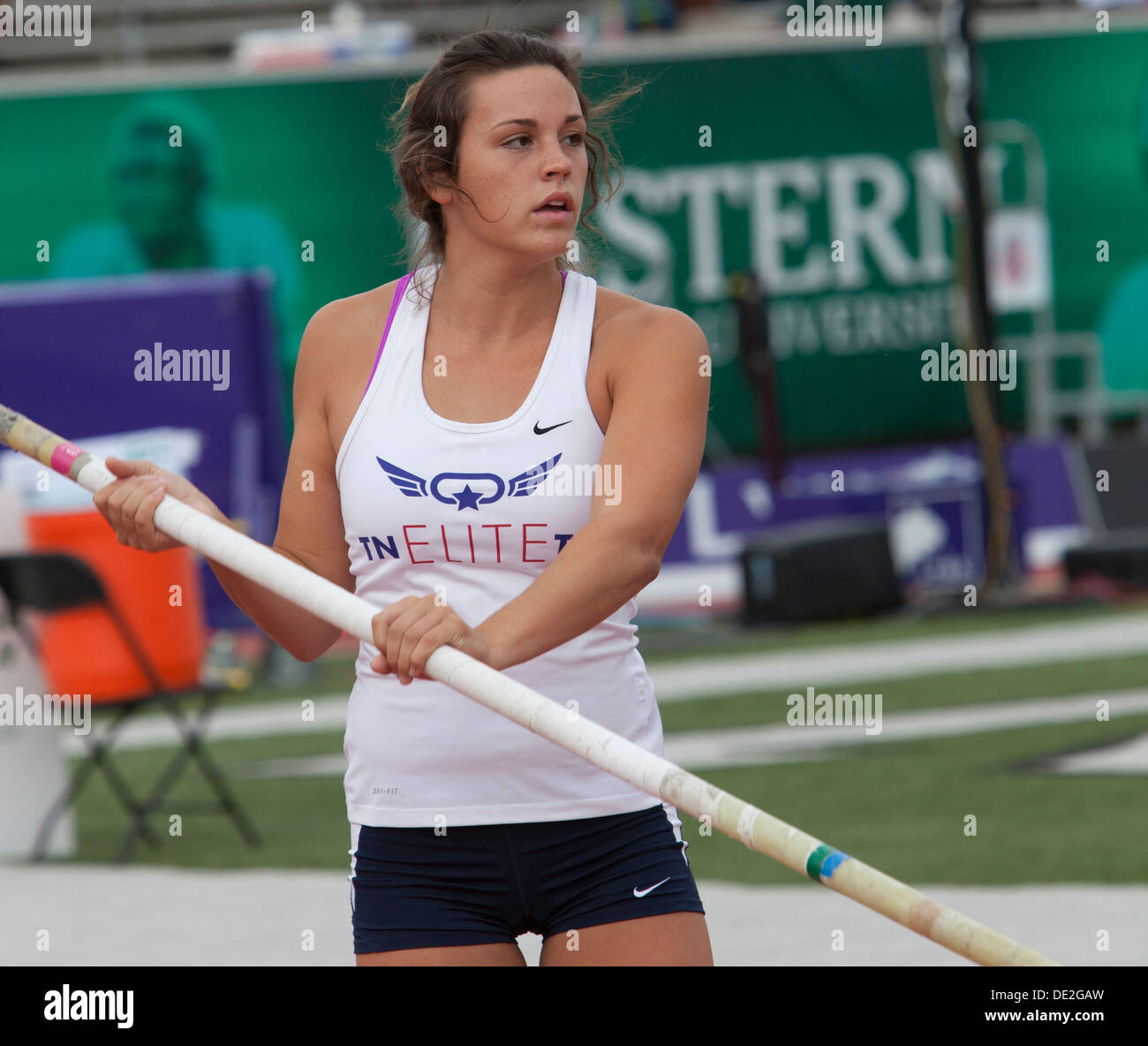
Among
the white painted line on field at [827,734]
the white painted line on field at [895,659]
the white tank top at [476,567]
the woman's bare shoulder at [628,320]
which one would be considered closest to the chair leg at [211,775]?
the white painted line on field at [827,734]

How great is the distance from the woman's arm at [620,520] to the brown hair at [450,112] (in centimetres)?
34

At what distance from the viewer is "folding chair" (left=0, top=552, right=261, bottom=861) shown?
23.9 feet

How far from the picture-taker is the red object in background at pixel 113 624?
803cm

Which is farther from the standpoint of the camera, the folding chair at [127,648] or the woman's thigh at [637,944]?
the folding chair at [127,648]

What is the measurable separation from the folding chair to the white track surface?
0.54m

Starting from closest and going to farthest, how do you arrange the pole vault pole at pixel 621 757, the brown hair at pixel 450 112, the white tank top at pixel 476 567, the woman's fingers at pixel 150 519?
the pole vault pole at pixel 621 757
the white tank top at pixel 476 567
the brown hair at pixel 450 112
the woman's fingers at pixel 150 519

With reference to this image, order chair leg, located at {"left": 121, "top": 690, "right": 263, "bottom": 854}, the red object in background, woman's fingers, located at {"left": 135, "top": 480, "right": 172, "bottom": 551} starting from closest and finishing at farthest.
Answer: woman's fingers, located at {"left": 135, "top": 480, "right": 172, "bottom": 551}
chair leg, located at {"left": 121, "top": 690, "right": 263, "bottom": 854}
the red object in background

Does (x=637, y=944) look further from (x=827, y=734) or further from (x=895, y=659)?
(x=895, y=659)

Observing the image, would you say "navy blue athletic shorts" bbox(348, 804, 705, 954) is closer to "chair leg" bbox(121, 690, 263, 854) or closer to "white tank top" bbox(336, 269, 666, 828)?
"white tank top" bbox(336, 269, 666, 828)

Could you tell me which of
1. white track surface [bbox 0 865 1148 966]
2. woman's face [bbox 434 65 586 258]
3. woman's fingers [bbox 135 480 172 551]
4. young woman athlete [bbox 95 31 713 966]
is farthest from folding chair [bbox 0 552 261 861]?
woman's face [bbox 434 65 586 258]

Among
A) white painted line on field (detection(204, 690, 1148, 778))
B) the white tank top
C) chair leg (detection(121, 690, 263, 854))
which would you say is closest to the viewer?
the white tank top

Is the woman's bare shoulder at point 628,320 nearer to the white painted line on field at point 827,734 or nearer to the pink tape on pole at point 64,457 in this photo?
the pink tape on pole at point 64,457

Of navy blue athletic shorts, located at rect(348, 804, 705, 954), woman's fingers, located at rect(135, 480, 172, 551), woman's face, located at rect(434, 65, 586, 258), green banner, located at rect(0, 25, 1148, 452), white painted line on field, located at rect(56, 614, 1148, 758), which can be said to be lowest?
white painted line on field, located at rect(56, 614, 1148, 758)
